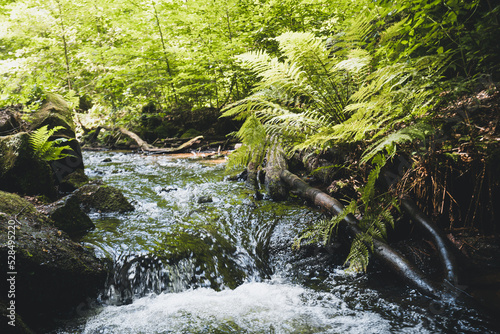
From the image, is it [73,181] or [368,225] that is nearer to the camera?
[368,225]

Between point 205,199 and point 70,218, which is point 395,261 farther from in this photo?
point 70,218

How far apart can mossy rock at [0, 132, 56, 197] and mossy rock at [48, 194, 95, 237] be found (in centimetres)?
75

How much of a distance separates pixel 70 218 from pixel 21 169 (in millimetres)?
1186

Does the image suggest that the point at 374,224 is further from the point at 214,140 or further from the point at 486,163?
the point at 214,140

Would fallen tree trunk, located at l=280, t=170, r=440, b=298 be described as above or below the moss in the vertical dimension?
below

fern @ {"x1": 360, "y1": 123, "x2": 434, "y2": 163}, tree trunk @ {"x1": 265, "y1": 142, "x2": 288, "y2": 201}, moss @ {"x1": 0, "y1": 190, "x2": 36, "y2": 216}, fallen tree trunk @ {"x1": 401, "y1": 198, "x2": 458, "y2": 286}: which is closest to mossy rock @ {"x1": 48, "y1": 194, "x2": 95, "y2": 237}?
moss @ {"x1": 0, "y1": 190, "x2": 36, "y2": 216}

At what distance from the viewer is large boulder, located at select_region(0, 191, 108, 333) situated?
77.2 inches

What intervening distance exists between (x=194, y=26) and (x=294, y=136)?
7.82m

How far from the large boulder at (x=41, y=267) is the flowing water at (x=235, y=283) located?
16 centimetres

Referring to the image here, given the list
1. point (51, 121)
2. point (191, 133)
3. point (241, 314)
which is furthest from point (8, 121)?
point (191, 133)

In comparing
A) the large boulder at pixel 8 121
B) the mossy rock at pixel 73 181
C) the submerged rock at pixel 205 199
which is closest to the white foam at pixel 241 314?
the submerged rock at pixel 205 199

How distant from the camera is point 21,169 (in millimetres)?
3592

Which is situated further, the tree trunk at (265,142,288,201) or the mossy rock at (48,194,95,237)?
the tree trunk at (265,142,288,201)

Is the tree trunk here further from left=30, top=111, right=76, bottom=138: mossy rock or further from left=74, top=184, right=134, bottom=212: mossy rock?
left=30, top=111, right=76, bottom=138: mossy rock
